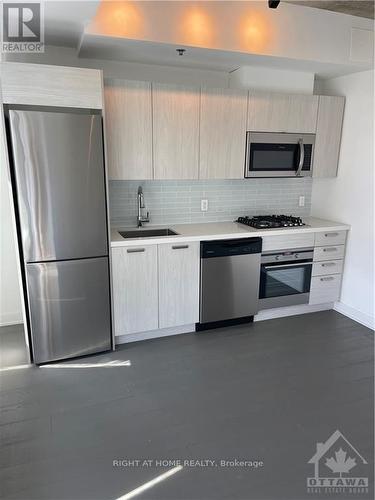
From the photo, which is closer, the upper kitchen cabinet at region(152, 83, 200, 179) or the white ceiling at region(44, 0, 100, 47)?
the white ceiling at region(44, 0, 100, 47)

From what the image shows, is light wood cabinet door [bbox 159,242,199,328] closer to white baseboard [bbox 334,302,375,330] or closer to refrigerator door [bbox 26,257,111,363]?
refrigerator door [bbox 26,257,111,363]

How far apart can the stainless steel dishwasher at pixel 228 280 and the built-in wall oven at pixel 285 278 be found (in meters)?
0.10

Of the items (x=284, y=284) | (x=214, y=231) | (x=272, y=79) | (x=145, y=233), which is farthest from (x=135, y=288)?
(x=272, y=79)

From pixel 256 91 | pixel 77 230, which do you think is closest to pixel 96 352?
pixel 77 230

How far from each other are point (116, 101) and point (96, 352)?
2149 millimetres

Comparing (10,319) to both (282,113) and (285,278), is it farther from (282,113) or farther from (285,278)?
(282,113)

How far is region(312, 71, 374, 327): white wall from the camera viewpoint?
3553 millimetres

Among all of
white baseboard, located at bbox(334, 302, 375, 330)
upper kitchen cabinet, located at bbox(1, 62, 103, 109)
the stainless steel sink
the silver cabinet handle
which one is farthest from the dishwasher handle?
upper kitchen cabinet, located at bbox(1, 62, 103, 109)

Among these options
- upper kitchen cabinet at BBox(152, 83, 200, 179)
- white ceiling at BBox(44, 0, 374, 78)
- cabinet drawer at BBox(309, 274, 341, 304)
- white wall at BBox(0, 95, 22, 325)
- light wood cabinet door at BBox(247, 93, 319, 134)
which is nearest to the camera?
white ceiling at BBox(44, 0, 374, 78)

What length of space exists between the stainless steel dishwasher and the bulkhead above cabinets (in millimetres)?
738

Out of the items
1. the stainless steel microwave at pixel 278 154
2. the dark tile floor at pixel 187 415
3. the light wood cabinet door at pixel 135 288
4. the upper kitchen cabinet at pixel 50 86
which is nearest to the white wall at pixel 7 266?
the dark tile floor at pixel 187 415

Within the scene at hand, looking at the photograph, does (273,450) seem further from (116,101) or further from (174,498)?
(116,101)

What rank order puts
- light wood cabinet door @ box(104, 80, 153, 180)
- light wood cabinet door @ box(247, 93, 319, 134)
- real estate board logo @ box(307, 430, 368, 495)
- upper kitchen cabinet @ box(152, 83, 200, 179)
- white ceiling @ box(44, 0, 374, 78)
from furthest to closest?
light wood cabinet door @ box(247, 93, 319, 134)
upper kitchen cabinet @ box(152, 83, 200, 179)
light wood cabinet door @ box(104, 80, 153, 180)
white ceiling @ box(44, 0, 374, 78)
real estate board logo @ box(307, 430, 368, 495)

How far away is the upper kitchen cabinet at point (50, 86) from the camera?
7.98ft
